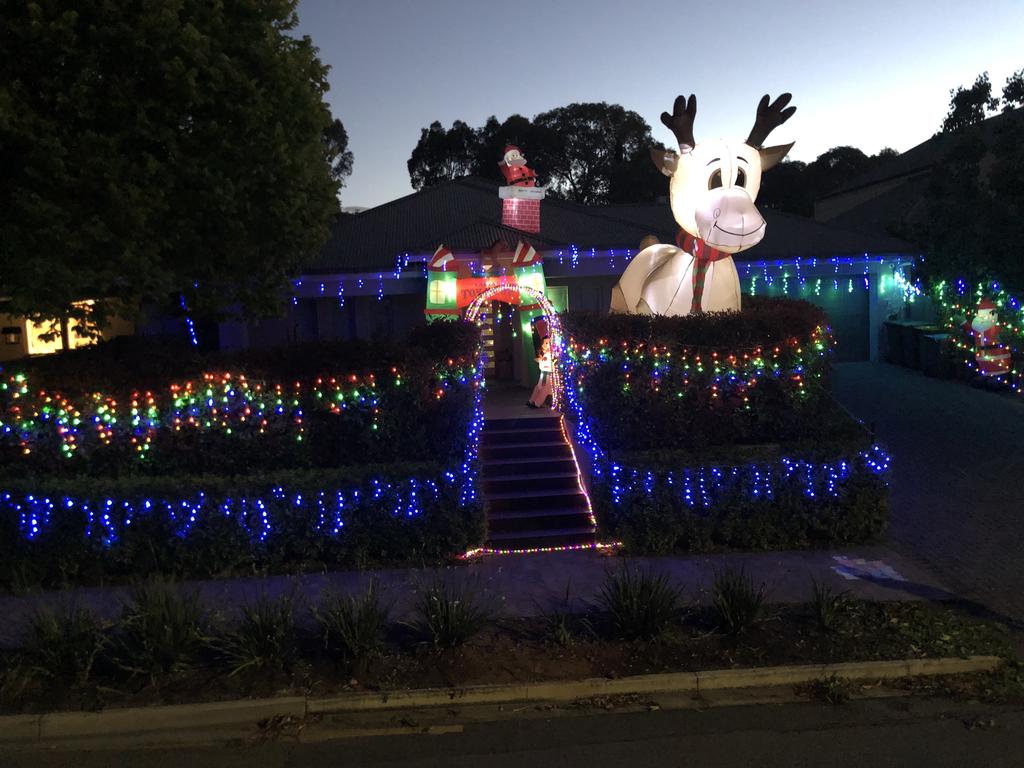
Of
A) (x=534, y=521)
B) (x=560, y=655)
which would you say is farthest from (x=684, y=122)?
(x=560, y=655)

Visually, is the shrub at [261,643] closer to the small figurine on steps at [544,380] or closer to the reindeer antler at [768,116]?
the small figurine on steps at [544,380]

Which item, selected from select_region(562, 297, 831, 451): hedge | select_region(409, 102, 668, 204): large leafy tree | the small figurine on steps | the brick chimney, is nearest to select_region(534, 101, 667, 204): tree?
select_region(409, 102, 668, 204): large leafy tree

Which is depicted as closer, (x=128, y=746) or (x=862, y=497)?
(x=128, y=746)

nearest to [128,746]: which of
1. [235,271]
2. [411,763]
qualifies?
[411,763]

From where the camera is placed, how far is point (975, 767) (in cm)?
506

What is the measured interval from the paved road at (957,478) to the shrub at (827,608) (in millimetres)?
1459

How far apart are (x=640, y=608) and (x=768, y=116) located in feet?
21.7

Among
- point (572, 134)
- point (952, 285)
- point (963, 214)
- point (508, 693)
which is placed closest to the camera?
point (508, 693)

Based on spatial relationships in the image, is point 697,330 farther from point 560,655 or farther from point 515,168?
point 515,168

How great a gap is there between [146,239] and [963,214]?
36.2 ft

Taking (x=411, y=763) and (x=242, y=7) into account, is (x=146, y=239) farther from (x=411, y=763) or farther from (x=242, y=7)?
(x=411, y=763)

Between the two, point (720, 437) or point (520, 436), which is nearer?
point (720, 437)

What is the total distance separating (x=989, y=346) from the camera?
17.0 metres

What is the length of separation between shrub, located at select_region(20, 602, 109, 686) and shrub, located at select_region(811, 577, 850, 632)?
5347 mm
